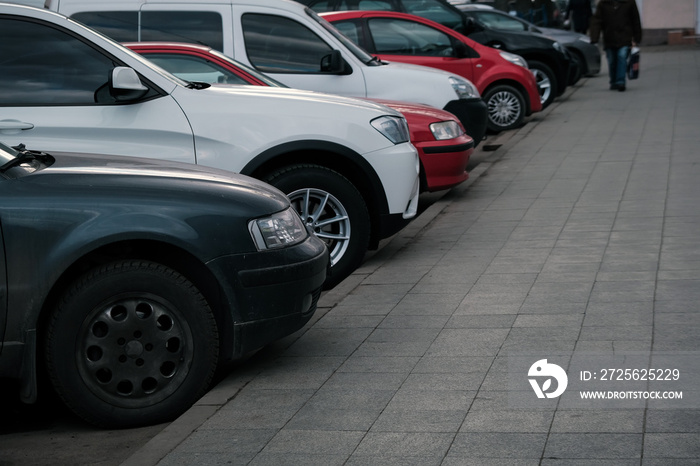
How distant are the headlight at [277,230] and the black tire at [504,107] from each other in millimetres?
10312

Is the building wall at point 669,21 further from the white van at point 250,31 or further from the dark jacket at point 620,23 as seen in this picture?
the white van at point 250,31

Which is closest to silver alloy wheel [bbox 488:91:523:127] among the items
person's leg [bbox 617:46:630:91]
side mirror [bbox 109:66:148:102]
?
person's leg [bbox 617:46:630:91]

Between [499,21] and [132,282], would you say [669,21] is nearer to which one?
[499,21]

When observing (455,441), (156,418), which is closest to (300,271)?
(156,418)

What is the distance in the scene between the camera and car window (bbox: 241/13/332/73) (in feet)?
31.5

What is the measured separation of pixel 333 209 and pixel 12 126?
86.0 inches

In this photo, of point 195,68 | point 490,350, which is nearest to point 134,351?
point 490,350

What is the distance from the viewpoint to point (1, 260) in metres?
4.60

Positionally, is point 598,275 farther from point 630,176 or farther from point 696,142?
point 696,142

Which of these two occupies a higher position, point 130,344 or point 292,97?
point 292,97

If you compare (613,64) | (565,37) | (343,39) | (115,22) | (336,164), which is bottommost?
(336,164)

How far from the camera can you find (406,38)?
45.8ft

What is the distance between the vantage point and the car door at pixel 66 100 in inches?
255

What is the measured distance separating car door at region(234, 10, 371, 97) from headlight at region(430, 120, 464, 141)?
103 cm
